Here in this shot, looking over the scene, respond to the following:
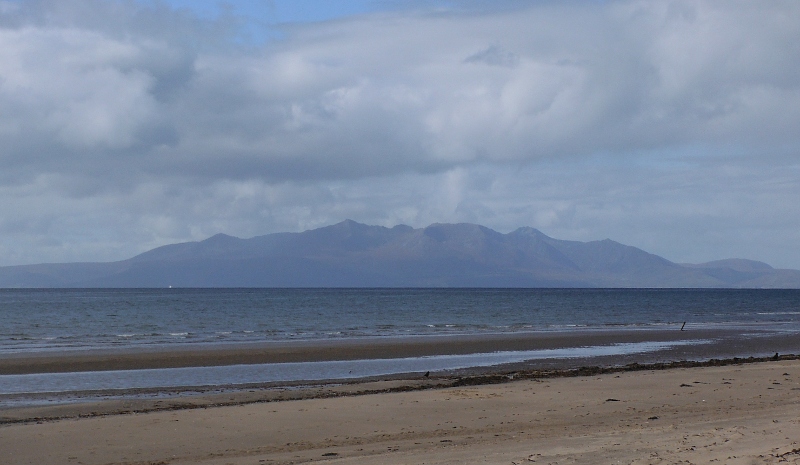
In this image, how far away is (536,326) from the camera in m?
55.9

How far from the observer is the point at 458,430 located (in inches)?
528

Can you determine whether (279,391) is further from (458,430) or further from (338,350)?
(338,350)

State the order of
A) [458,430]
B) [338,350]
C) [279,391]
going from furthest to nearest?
[338,350] → [279,391] → [458,430]

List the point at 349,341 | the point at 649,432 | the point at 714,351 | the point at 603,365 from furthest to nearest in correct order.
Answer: the point at 349,341, the point at 714,351, the point at 603,365, the point at 649,432

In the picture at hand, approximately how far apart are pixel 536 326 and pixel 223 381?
37.2m

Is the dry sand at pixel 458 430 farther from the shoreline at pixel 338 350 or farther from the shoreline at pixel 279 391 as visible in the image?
the shoreline at pixel 338 350

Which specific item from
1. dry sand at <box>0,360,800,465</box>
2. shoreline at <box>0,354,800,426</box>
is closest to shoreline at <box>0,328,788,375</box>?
shoreline at <box>0,354,800,426</box>

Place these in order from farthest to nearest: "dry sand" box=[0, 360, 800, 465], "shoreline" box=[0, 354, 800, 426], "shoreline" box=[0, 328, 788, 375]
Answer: "shoreline" box=[0, 328, 788, 375] < "shoreline" box=[0, 354, 800, 426] < "dry sand" box=[0, 360, 800, 465]

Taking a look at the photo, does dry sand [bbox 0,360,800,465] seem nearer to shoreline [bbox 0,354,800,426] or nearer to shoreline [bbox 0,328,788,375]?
shoreline [bbox 0,354,800,426]

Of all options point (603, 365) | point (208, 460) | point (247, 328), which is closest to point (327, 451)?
point (208, 460)

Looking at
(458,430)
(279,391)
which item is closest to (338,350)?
(279,391)

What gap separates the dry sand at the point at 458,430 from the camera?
35.2 ft

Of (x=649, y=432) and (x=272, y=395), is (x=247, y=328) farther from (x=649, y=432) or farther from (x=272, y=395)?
(x=649, y=432)

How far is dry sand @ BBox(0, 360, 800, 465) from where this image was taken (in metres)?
10.7
